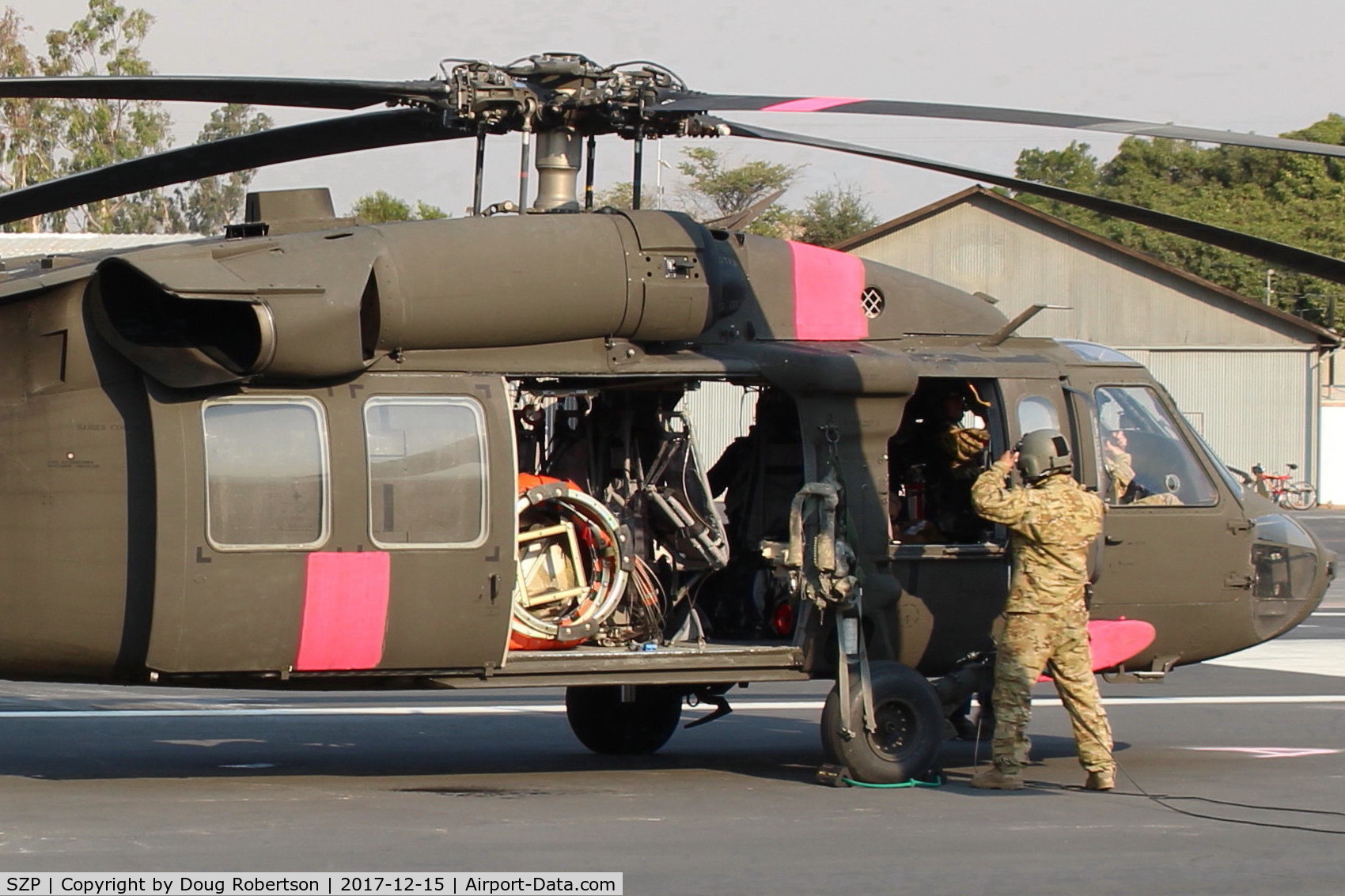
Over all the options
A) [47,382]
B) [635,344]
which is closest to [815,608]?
[635,344]

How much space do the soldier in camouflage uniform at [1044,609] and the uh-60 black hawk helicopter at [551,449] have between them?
17.0 inches

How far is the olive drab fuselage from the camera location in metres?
8.42

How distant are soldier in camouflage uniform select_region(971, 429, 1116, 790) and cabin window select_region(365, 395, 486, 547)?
271cm

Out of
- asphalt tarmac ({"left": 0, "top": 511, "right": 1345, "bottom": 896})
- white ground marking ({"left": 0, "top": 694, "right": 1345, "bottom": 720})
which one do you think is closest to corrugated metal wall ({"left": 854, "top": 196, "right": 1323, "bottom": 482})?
white ground marking ({"left": 0, "top": 694, "right": 1345, "bottom": 720})

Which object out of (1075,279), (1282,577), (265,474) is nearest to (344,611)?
(265,474)

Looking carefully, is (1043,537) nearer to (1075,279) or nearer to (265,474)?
(265,474)

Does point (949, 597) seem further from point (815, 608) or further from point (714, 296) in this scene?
point (714, 296)

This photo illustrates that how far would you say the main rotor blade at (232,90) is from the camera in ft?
25.7

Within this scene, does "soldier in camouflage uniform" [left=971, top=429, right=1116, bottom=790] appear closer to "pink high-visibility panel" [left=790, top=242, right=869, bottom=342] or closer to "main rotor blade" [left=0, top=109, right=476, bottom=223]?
"pink high-visibility panel" [left=790, top=242, right=869, bottom=342]

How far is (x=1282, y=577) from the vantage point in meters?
10.5

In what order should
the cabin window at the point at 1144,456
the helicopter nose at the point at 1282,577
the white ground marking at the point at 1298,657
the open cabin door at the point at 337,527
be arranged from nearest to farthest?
the open cabin door at the point at 337,527 → the cabin window at the point at 1144,456 → the helicopter nose at the point at 1282,577 → the white ground marking at the point at 1298,657

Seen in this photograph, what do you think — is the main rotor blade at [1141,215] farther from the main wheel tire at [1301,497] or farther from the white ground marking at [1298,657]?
the main wheel tire at [1301,497]

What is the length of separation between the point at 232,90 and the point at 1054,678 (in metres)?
5.20
